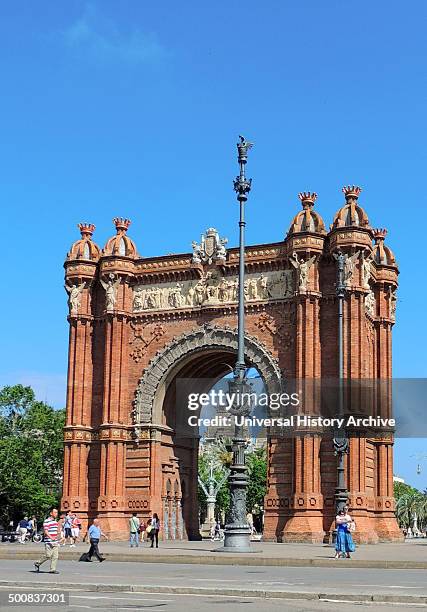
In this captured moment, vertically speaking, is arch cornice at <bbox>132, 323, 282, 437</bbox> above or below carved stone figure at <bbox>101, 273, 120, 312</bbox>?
below

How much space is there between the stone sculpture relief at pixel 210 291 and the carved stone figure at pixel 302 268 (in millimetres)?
1112

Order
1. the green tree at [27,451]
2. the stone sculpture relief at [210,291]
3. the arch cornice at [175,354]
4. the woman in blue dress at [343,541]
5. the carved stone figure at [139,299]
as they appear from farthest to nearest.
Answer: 1. the green tree at [27,451]
2. the carved stone figure at [139,299]
3. the arch cornice at [175,354]
4. the stone sculpture relief at [210,291]
5. the woman in blue dress at [343,541]

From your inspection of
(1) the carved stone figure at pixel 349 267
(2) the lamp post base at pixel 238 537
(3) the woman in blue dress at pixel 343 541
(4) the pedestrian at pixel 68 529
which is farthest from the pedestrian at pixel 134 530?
(1) the carved stone figure at pixel 349 267

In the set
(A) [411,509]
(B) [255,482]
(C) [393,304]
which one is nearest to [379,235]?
(C) [393,304]

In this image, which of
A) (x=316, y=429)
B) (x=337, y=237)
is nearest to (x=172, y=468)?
(x=316, y=429)

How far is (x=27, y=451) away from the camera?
66312 mm

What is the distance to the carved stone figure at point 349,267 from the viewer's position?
42.6 m

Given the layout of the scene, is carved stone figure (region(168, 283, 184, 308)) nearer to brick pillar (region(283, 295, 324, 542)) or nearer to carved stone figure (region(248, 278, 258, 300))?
carved stone figure (region(248, 278, 258, 300))

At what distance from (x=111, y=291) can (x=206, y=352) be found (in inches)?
226

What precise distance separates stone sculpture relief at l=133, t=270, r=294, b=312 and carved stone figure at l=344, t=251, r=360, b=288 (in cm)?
302

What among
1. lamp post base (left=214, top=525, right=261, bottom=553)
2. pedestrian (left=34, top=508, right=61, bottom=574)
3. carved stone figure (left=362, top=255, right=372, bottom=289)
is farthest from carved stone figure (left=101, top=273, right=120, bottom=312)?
pedestrian (left=34, top=508, right=61, bottom=574)

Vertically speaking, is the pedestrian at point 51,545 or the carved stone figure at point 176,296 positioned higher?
the carved stone figure at point 176,296

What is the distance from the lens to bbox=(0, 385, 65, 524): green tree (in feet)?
214

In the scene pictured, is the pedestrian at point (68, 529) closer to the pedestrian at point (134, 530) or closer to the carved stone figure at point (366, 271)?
the pedestrian at point (134, 530)
